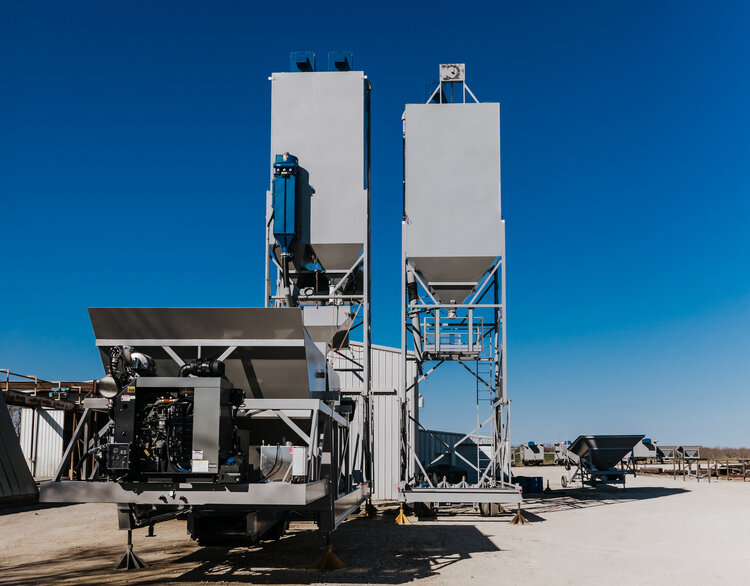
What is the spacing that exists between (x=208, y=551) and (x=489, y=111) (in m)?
15.0

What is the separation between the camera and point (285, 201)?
1875 cm

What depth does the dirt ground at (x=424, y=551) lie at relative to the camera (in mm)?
11445

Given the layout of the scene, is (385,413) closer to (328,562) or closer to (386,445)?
(386,445)

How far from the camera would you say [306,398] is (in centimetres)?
1005

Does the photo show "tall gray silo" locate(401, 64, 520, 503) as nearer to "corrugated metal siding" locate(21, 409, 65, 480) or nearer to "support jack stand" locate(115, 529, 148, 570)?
"support jack stand" locate(115, 529, 148, 570)

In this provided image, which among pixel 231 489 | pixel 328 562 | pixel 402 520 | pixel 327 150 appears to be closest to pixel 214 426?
pixel 231 489

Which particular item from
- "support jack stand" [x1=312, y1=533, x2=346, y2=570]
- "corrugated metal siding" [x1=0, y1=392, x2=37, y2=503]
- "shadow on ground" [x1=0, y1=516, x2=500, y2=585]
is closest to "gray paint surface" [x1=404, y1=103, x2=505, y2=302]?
"shadow on ground" [x1=0, y1=516, x2=500, y2=585]

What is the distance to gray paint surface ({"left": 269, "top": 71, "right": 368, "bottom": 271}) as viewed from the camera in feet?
63.1

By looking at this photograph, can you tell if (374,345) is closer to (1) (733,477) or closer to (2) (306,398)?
(2) (306,398)

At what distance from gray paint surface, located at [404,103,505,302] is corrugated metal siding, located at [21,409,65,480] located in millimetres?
22208

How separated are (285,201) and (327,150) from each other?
212 cm

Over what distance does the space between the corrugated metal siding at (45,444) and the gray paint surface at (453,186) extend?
72.9 ft

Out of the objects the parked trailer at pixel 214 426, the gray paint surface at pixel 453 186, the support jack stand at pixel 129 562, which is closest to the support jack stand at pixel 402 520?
the parked trailer at pixel 214 426

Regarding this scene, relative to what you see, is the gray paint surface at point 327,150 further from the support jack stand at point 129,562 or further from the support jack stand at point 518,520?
the support jack stand at point 129,562
